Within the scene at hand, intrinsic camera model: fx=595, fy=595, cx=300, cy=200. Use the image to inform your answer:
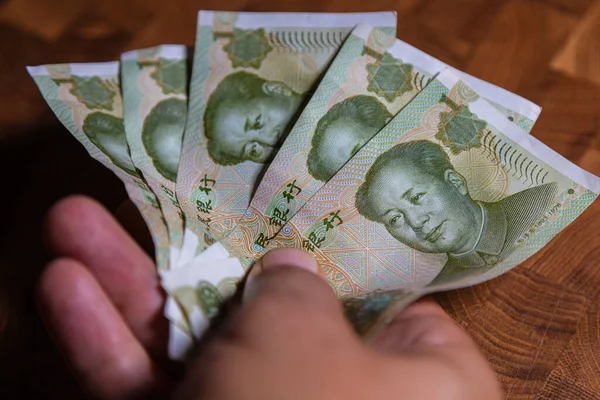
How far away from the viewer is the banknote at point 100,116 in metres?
0.51

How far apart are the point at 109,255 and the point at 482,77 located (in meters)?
0.37

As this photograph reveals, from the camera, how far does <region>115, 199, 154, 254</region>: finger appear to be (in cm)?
54

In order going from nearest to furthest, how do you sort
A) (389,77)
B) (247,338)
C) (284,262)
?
(247,338) < (284,262) < (389,77)

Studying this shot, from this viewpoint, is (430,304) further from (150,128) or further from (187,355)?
(150,128)

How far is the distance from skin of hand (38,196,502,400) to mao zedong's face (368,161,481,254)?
0.20 feet

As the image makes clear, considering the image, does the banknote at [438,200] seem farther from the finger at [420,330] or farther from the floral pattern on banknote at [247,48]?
the floral pattern on banknote at [247,48]

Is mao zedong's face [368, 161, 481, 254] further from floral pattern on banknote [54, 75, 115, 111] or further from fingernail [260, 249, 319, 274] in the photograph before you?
floral pattern on banknote [54, 75, 115, 111]

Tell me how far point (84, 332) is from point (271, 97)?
0.86ft

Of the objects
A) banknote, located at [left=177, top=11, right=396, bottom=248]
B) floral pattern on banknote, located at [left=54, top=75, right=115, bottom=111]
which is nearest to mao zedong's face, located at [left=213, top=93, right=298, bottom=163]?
banknote, located at [left=177, top=11, right=396, bottom=248]

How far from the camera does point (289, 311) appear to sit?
0.31 m

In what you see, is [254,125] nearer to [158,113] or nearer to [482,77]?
[158,113]

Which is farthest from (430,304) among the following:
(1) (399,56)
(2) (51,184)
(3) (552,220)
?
(2) (51,184)

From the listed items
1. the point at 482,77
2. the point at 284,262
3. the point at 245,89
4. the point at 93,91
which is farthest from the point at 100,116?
the point at 482,77

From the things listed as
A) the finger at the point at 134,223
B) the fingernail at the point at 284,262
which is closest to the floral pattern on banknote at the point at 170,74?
the finger at the point at 134,223
